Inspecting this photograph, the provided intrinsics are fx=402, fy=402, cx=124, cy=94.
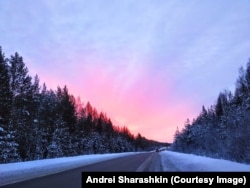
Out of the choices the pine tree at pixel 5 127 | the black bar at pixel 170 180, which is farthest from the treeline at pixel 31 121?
the black bar at pixel 170 180

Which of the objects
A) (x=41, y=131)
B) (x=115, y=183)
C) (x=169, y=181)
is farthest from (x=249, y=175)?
(x=41, y=131)

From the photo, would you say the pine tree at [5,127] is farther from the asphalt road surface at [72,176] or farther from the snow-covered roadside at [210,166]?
the snow-covered roadside at [210,166]

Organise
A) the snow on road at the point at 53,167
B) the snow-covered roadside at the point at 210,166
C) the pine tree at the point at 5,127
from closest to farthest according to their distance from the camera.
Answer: the snow-covered roadside at the point at 210,166
the snow on road at the point at 53,167
the pine tree at the point at 5,127

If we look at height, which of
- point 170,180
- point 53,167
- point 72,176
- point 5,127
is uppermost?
point 5,127

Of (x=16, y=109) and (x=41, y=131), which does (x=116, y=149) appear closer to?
(x=41, y=131)

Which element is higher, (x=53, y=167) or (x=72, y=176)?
(x=53, y=167)

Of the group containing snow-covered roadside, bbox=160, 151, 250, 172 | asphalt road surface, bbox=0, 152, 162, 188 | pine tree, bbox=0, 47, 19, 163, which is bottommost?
asphalt road surface, bbox=0, 152, 162, 188

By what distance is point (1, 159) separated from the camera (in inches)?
1822

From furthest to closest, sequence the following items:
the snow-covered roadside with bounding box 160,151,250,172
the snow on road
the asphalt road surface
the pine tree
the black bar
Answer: the pine tree
the snow on road
the snow-covered roadside with bounding box 160,151,250,172
the asphalt road surface
the black bar

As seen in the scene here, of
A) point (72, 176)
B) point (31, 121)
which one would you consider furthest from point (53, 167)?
point (31, 121)

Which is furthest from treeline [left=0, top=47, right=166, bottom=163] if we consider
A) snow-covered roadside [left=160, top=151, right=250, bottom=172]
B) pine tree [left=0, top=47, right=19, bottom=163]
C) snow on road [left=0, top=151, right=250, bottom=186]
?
snow-covered roadside [left=160, top=151, right=250, bottom=172]

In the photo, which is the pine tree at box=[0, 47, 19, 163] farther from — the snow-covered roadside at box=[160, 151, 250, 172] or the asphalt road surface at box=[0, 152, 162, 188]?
the snow-covered roadside at box=[160, 151, 250, 172]

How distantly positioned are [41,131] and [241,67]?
149ft

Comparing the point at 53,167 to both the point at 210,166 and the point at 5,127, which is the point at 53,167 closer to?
the point at 210,166
